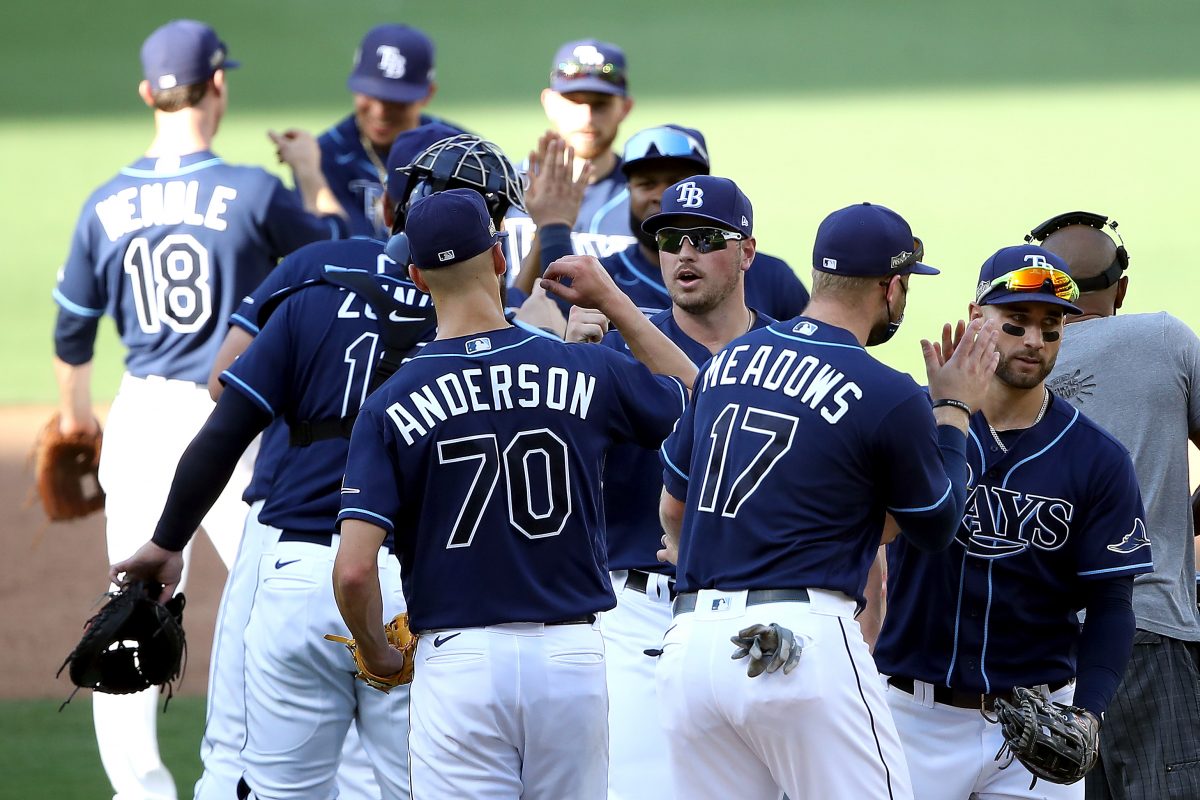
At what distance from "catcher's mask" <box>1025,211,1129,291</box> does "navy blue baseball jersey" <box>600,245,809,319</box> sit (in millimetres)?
748

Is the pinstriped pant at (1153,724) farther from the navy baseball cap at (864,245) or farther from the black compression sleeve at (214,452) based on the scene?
the black compression sleeve at (214,452)

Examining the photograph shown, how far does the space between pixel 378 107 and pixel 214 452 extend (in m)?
3.65

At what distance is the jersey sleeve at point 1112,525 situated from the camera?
3574 millimetres

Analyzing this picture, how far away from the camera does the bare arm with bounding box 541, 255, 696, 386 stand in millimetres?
3678

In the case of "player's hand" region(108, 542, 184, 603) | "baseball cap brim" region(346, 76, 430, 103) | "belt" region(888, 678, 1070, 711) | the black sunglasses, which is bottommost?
"belt" region(888, 678, 1070, 711)

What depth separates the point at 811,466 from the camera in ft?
10.3

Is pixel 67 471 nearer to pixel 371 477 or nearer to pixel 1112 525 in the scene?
pixel 371 477

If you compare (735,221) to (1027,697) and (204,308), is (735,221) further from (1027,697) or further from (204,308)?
(204,308)

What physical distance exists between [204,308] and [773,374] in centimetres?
311

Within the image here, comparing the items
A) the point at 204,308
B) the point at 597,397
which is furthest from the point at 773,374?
the point at 204,308

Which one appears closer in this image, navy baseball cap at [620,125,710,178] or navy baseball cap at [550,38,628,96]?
navy baseball cap at [620,125,710,178]

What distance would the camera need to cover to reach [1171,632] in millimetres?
4031

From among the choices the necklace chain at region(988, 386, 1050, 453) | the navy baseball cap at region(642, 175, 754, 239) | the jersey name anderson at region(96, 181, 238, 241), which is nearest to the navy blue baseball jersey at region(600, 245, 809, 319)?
the navy baseball cap at region(642, 175, 754, 239)

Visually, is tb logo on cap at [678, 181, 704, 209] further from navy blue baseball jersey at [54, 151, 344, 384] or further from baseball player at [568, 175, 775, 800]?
navy blue baseball jersey at [54, 151, 344, 384]
